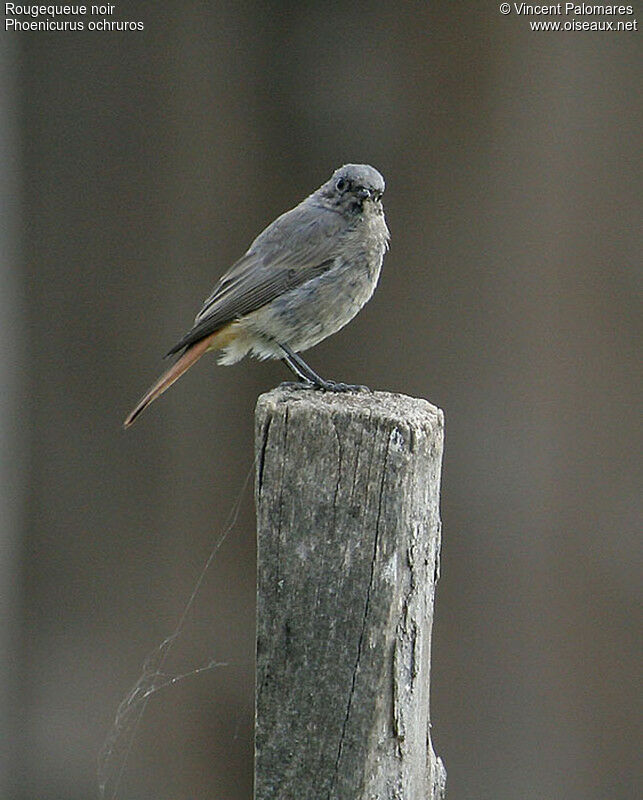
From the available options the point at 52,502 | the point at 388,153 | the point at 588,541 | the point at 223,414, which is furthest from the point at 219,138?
the point at 588,541

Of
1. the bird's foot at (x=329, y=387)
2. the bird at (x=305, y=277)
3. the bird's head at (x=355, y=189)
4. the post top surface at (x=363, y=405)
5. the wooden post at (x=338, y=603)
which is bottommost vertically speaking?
the wooden post at (x=338, y=603)

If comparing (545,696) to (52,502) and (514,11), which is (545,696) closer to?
(52,502)

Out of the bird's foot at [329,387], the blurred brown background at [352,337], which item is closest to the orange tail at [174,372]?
the bird's foot at [329,387]

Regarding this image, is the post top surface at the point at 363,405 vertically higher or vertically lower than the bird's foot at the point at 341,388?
higher

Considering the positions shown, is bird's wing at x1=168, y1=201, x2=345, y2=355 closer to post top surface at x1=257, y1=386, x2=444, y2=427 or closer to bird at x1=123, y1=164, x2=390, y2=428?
bird at x1=123, y1=164, x2=390, y2=428

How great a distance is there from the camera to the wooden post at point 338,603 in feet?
7.24

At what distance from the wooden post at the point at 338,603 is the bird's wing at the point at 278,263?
144cm

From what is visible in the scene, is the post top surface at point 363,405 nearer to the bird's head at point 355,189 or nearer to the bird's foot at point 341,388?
the bird's foot at point 341,388

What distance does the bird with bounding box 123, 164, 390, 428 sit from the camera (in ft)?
12.3

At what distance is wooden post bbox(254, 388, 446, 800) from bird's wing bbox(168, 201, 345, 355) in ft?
4.71

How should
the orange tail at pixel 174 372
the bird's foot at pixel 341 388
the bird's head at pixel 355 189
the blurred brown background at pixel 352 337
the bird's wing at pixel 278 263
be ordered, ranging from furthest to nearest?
the blurred brown background at pixel 352 337 → the bird's head at pixel 355 189 → the bird's wing at pixel 278 263 → the orange tail at pixel 174 372 → the bird's foot at pixel 341 388

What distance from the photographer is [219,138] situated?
14.7 ft

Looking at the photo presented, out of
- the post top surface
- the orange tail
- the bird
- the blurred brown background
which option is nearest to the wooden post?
the post top surface

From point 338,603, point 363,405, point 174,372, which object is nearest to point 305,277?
point 174,372
